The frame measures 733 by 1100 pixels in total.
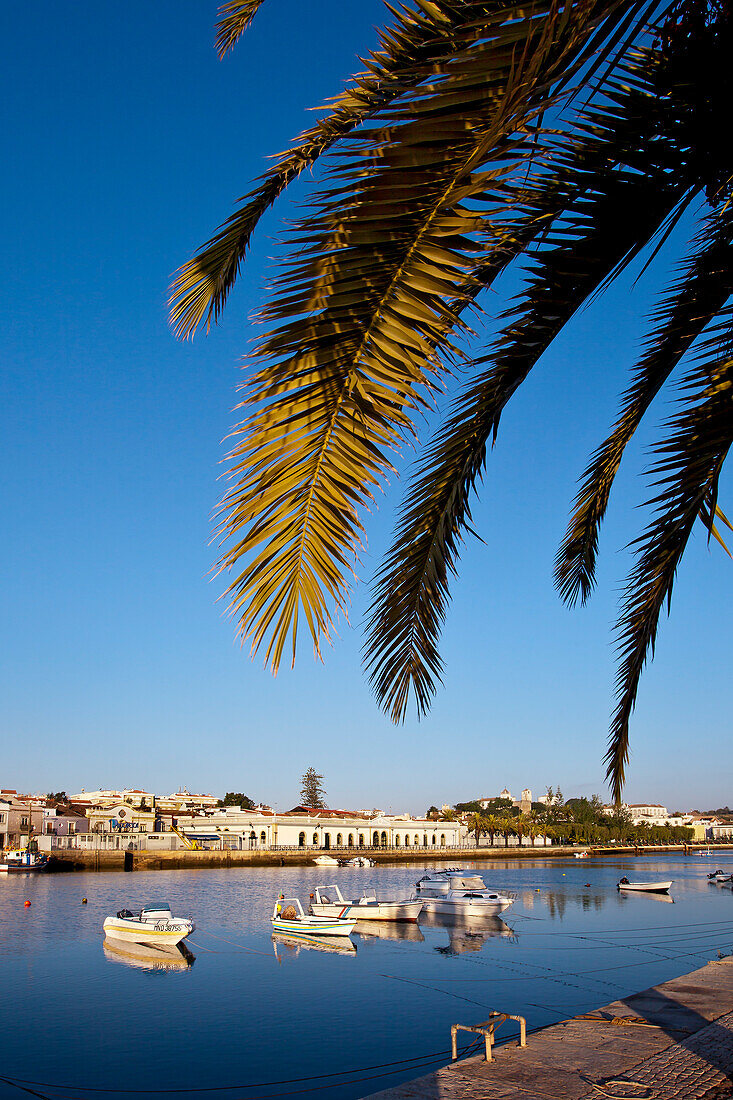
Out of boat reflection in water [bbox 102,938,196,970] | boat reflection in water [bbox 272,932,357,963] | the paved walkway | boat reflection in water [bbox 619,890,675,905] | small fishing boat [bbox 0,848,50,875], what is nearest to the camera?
A: the paved walkway

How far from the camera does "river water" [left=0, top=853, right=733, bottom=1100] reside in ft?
56.1

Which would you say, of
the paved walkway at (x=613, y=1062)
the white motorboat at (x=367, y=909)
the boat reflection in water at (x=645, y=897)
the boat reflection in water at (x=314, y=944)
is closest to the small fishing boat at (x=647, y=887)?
the boat reflection in water at (x=645, y=897)

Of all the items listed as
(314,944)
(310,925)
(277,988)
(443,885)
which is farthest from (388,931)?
(277,988)

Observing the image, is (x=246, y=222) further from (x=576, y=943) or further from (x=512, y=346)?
(x=576, y=943)

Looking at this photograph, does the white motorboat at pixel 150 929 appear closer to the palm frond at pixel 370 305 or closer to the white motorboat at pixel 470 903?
the white motorboat at pixel 470 903

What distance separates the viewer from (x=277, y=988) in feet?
83.4

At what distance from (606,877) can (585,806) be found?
252ft

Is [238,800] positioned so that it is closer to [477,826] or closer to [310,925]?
[477,826]

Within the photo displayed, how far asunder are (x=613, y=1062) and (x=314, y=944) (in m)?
27.1

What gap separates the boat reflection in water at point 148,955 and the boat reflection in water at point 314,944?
4.11 meters

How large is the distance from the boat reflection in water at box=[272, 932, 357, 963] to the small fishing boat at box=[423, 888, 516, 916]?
35.4 ft

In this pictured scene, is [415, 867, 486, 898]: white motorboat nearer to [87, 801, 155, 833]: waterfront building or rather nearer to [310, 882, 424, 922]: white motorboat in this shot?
[310, 882, 424, 922]: white motorboat

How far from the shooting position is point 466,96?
177 centimetres

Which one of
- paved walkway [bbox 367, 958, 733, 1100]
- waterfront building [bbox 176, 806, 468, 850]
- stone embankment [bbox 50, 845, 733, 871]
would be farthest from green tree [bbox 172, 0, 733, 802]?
waterfront building [bbox 176, 806, 468, 850]
